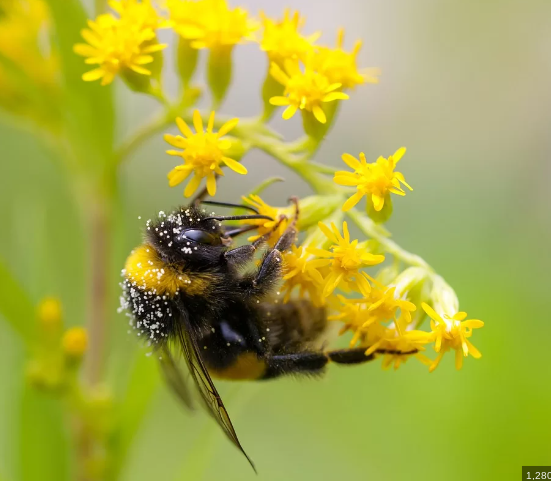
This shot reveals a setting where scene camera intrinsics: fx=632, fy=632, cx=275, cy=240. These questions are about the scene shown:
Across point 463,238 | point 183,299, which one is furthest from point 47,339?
point 463,238

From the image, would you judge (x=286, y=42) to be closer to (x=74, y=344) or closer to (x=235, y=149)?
(x=235, y=149)

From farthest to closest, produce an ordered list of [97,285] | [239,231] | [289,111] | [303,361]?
[97,285]
[303,361]
[239,231]
[289,111]

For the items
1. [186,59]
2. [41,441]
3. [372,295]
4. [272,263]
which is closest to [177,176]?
[272,263]

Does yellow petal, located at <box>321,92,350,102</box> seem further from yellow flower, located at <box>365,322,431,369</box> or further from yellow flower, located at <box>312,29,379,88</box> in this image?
yellow flower, located at <box>365,322,431,369</box>

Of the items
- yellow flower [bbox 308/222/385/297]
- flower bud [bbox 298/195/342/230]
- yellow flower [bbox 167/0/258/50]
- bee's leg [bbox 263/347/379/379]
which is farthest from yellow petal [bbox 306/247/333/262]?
yellow flower [bbox 167/0/258/50]

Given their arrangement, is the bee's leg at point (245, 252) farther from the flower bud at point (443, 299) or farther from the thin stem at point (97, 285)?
the thin stem at point (97, 285)

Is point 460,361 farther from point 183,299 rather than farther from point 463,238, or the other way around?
point 463,238
